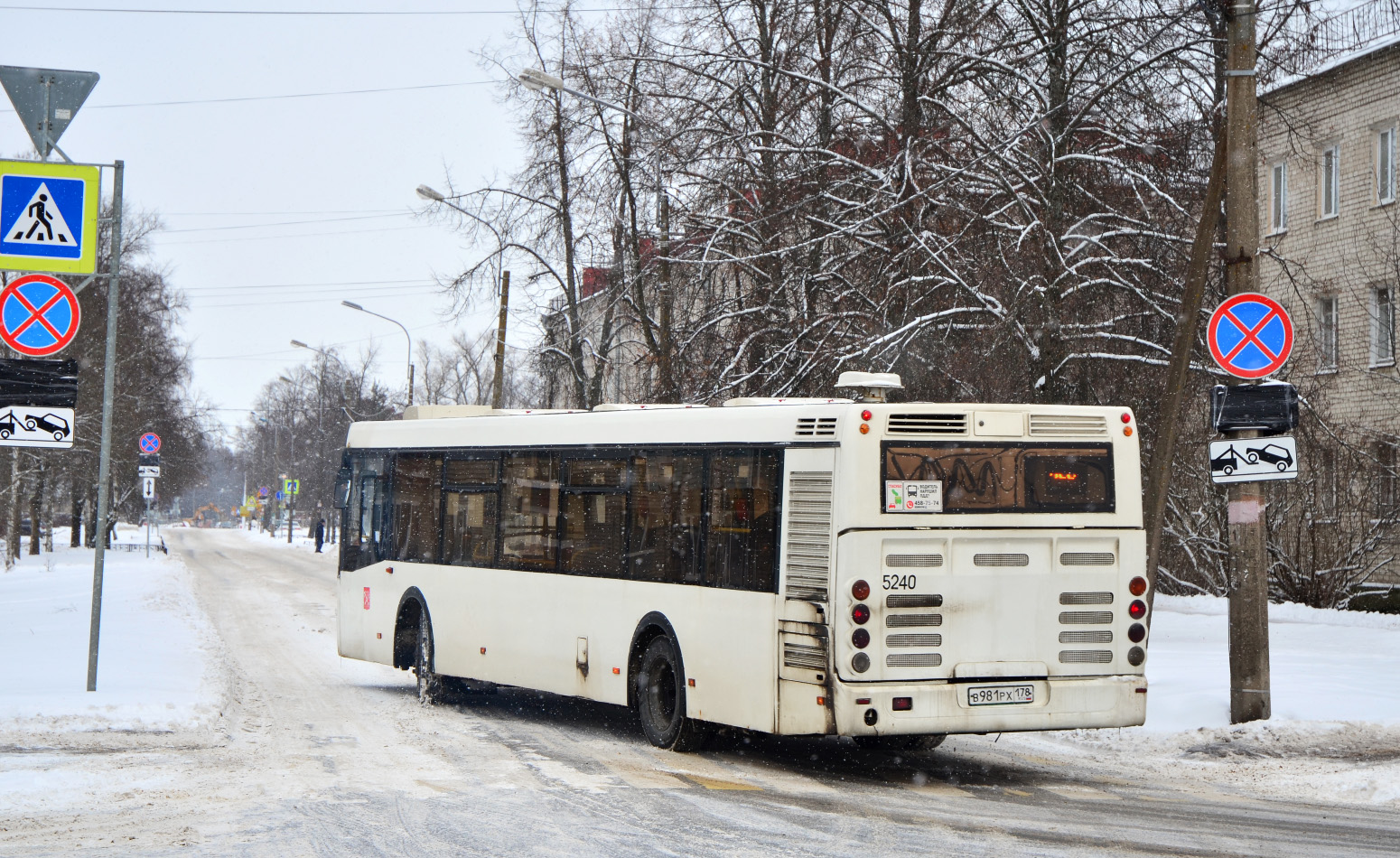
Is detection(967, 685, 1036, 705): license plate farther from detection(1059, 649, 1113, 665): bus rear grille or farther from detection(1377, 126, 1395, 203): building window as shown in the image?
detection(1377, 126, 1395, 203): building window

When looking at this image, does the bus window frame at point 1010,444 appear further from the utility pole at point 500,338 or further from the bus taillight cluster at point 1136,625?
the utility pole at point 500,338

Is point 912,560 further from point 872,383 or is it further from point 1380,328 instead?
point 1380,328

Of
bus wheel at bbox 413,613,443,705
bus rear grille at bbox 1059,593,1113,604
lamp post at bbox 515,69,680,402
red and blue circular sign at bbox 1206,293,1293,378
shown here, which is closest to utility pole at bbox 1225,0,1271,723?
red and blue circular sign at bbox 1206,293,1293,378

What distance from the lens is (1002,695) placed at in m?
9.78

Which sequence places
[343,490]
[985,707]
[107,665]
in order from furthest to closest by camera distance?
[343,490]
[107,665]
[985,707]

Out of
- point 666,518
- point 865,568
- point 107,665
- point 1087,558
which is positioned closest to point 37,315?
point 107,665

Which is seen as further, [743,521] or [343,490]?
[343,490]

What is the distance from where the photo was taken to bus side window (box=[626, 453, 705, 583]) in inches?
436

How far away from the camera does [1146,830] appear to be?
305 inches

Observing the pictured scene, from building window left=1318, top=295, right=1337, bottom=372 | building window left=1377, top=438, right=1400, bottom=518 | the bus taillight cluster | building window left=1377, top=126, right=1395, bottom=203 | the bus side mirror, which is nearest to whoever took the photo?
the bus taillight cluster

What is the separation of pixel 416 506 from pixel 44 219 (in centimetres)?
456

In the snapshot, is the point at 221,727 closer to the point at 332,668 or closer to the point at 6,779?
the point at 6,779

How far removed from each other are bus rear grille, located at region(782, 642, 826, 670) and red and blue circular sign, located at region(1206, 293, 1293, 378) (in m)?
A: 4.28

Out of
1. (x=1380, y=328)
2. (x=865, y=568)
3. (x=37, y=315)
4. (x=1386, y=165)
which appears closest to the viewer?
(x=865, y=568)
